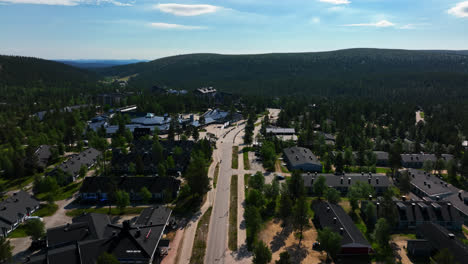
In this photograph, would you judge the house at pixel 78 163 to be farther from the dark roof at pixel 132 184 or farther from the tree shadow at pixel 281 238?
the tree shadow at pixel 281 238

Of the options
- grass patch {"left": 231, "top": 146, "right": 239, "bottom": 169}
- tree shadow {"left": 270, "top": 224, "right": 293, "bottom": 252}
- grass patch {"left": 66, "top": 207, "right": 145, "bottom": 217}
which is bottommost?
tree shadow {"left": 270, "top": 224, "right": 293, "bottom": 252}

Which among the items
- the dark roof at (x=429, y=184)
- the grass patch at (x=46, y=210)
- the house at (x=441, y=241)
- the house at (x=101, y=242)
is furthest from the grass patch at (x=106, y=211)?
the dark roof at (x=429, y=184)

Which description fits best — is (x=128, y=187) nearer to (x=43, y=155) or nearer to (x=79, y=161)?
(x=79, y=161)

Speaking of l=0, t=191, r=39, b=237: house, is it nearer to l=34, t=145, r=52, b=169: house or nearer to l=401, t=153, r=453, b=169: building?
l=34, t=145, r=52, b=169: house

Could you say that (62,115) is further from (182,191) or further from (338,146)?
(338,146)

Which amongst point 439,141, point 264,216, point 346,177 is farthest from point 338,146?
point 264,216

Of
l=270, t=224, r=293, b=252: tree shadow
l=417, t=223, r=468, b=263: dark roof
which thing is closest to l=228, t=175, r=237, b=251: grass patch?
l=270, t=224, r=293, b=252: tree shadow

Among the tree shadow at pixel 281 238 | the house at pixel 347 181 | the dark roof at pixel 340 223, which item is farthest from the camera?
the house at pixel 347 181
